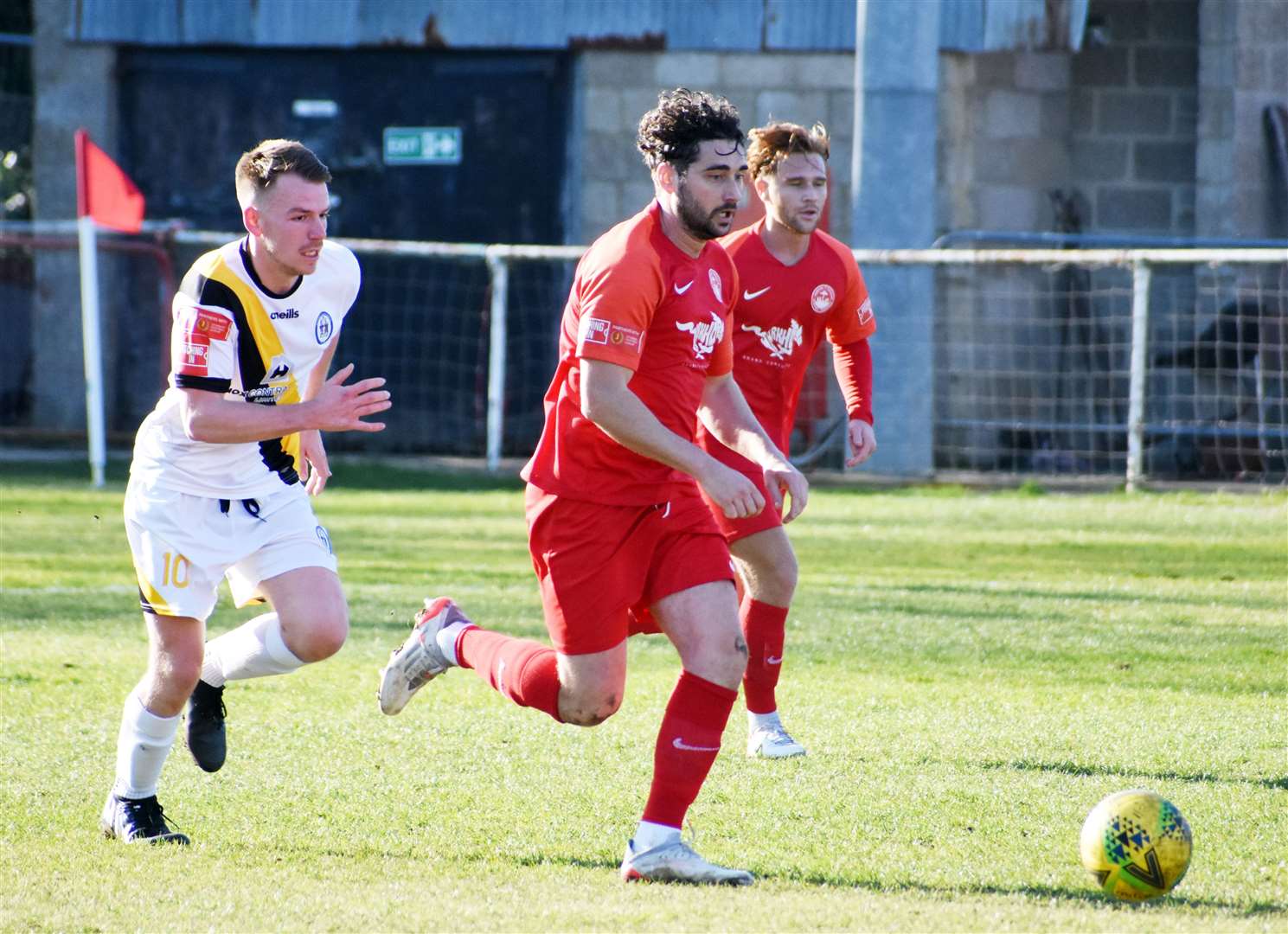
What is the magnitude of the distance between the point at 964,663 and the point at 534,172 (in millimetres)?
9822

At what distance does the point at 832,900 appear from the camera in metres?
4.30

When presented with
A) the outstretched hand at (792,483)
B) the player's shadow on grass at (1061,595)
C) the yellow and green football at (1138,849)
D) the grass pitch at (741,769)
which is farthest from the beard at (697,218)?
the player's shadow on grass at (1061,595)

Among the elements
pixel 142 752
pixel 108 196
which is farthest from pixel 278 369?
pixel 108 196

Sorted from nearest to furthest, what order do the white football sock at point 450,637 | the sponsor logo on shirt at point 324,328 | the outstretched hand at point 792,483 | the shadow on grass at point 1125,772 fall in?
the outstretched hand at point 792,483
the sponsor logo on shirt at point 324,328
the shadow on grass at point 1125,772
the white football sock at point 450,637

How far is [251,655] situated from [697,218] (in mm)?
1835

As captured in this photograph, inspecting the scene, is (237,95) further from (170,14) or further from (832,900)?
(832,900)

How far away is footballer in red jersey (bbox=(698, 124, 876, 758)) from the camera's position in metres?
6.13

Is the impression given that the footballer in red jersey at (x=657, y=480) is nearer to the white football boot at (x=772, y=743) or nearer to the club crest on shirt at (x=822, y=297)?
the white football boot at (x=772, y=743)

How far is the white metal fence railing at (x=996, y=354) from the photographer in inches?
584

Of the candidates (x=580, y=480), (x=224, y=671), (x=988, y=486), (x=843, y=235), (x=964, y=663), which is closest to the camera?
(x=580, y=480)

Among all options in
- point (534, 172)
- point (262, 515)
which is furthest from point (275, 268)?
point (534, 172)

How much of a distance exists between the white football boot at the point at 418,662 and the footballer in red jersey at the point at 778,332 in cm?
100

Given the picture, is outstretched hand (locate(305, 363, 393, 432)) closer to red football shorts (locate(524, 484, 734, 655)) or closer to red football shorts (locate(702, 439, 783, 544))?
red football shorts (locate(524, 484, 734, 655))

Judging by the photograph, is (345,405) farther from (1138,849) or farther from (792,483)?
(1138,849)
